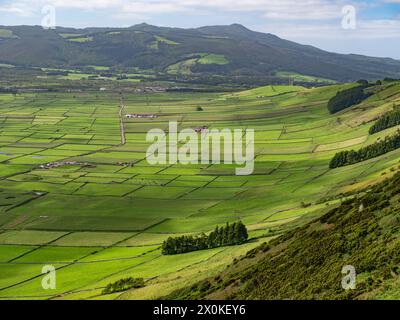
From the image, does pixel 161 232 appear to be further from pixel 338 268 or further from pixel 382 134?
pixel 382 134

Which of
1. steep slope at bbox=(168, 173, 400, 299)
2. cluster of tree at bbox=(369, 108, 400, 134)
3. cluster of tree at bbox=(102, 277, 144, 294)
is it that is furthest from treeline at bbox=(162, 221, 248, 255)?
cluster of tree at bbox=(369, 108, 400, 134)

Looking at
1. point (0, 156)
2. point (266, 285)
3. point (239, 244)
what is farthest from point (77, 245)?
point (0, 156)

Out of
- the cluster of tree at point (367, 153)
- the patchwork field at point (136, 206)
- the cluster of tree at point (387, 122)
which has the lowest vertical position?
the patchwork field at point (136, 206)

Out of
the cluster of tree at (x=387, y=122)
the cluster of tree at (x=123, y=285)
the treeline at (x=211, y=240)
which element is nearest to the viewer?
the cluster of tree at (x=123, y=285)

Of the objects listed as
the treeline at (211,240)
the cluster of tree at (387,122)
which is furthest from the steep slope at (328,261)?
the cluster of tree at (387,122)

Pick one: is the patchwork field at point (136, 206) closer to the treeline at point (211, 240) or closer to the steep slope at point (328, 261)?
the treeline at point (211, 240)

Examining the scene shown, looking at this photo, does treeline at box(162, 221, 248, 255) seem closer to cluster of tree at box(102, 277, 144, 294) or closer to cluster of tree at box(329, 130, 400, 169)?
cluster of tree at box(102, 277, 144, 294)
